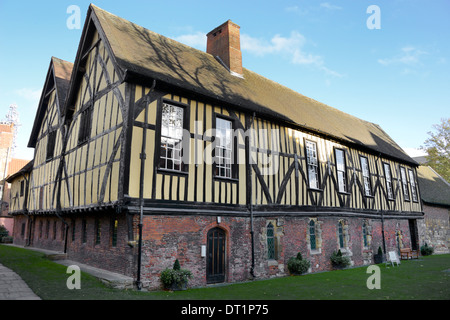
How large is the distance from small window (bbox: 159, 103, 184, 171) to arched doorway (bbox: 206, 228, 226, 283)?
265 cm

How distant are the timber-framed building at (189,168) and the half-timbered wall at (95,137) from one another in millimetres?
79

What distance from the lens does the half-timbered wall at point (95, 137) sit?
10203 millimetres

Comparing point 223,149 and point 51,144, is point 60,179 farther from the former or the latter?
point 223,149

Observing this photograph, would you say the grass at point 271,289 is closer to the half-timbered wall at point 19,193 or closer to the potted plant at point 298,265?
the potted plant at point 298,265

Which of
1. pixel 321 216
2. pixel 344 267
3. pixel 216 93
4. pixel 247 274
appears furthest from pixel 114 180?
pixel 344 267

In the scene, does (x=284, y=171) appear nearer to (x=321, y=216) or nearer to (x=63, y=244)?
(x=321, y=216)

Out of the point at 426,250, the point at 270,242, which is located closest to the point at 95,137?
the point at 270,242

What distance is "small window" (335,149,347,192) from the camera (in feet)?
56.1

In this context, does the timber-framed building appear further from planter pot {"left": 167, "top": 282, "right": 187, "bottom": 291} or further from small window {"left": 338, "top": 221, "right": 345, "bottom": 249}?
planter pot {"left": 167, "top": 282, "right": 187, "bottom": 291}

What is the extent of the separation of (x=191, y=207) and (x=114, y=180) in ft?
8.30

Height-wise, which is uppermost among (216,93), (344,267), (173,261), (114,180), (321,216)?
(216,93)

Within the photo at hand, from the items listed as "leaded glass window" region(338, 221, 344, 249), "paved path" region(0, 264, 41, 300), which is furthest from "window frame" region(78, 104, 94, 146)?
"leaded glass window" region(338, 221, 344, 249)

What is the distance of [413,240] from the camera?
23.1 meters
